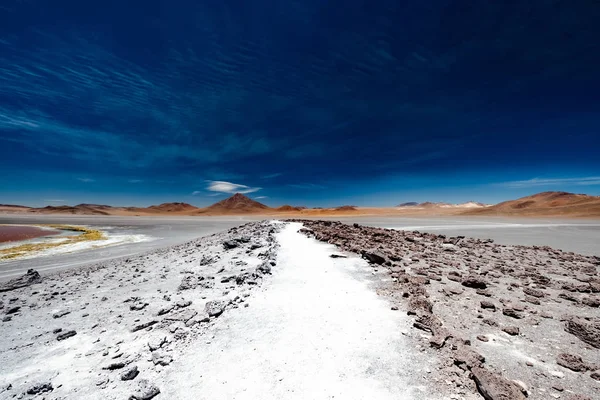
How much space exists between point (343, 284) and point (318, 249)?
613 cm

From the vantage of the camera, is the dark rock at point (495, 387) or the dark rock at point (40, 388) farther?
the dark rock at point (40, 388)

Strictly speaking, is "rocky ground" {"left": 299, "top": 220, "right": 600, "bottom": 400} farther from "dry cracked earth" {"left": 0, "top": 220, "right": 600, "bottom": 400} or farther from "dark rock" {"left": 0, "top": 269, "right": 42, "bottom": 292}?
"dark rock" {"left": 0, "top": 269, "right": 42, "bottom": 292}

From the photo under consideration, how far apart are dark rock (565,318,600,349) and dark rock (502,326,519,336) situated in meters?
0.91

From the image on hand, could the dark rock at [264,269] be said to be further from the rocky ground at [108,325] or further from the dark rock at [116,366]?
the dark rock at [116,366]

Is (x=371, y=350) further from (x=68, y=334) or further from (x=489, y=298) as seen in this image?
(x=68, y=334)

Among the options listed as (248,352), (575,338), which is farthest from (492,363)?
(248,352)

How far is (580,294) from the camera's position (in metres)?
6.94

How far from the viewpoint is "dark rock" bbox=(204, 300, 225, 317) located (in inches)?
222

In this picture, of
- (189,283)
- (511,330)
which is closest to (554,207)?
(511,330)

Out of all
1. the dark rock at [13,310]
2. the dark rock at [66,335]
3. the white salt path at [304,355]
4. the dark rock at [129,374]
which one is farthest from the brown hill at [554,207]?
the dark rock at [13,310]

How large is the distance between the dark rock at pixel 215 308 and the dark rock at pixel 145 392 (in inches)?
83.1

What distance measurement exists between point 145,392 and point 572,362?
5799mm

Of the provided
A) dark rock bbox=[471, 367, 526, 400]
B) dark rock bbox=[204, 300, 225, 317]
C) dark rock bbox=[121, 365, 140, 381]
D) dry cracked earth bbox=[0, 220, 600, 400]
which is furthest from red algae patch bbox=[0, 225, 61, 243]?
dark rock bbox=[471, 367, 526, 400]

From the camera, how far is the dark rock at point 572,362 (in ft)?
11.8
